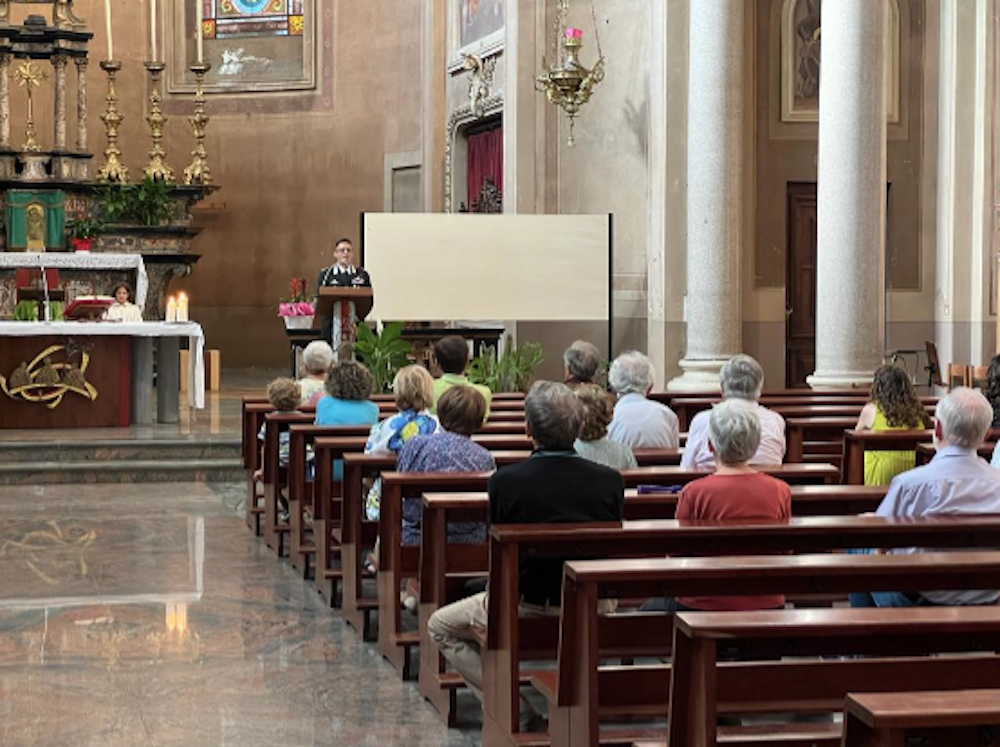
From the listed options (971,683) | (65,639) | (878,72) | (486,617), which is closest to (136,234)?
(878,72)

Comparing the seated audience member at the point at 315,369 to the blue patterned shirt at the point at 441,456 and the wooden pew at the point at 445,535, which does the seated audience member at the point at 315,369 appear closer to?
the blue patterned shirt at the point at 441,456

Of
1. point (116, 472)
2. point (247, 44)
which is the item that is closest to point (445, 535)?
point (116, 472)

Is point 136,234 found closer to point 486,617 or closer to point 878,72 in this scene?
point 878,72

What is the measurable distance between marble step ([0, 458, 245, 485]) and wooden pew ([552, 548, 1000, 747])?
743cm

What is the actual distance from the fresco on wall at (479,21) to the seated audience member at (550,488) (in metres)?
12.2

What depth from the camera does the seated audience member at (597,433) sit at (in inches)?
227

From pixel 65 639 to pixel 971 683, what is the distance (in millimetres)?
3977

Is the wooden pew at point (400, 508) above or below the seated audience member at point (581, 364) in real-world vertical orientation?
below

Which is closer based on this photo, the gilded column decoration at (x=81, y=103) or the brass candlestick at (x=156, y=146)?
the gilded column decoration at (x=81, y=103)

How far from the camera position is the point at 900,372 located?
692 cm

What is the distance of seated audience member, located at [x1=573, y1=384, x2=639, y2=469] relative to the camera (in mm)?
5777

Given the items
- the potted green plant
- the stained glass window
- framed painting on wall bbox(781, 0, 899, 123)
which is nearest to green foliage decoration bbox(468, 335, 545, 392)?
framed painting on wall bbox(781, 0, 899, 123)

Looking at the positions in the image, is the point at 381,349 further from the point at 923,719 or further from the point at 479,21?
the point at 923,719

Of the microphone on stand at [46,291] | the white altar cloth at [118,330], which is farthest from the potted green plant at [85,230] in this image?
the white altar cloth at [118,330]
